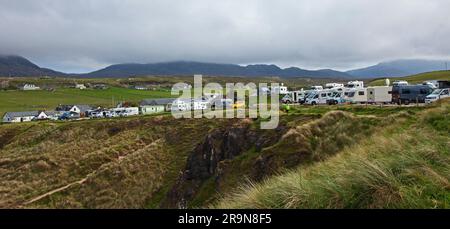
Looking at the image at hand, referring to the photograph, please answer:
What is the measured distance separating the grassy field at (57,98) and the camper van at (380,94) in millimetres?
90197

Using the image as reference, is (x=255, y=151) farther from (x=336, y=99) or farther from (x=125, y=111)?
(x=125, y=111)

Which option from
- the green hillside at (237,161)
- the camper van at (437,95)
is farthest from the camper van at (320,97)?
the camper van at (437,95)

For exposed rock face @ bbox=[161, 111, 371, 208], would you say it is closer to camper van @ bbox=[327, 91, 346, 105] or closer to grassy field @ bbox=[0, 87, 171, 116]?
camper van @ bbox=[327, 91, 346, 105]

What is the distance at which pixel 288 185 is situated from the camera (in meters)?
8.02

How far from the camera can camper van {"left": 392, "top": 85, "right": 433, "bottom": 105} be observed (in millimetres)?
41688

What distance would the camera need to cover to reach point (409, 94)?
42281 millimetres

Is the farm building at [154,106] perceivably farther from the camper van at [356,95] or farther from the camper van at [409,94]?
the camper van at [409,94]

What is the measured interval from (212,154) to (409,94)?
21.3m

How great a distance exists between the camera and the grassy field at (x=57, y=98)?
121562 mm

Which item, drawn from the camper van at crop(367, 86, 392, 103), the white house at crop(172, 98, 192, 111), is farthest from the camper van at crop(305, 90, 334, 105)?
the white house at crop(172, 98, 192, 111)

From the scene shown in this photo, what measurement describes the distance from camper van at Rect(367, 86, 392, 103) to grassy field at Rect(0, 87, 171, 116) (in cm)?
9020
